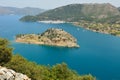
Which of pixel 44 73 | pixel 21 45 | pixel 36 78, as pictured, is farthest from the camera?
pixel 21 45

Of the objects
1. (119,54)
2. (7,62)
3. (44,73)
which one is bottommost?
(119,54)

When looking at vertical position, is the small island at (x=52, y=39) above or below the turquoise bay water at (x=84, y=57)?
above

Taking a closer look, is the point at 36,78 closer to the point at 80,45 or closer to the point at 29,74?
the point at 29,74

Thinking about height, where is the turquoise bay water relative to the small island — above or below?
below

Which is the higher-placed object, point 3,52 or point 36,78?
point 3,52

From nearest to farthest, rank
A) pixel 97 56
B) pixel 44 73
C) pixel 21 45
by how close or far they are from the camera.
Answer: pixel 44 73
pixel 97 56
pixel 21 45

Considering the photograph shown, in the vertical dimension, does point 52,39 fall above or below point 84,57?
above

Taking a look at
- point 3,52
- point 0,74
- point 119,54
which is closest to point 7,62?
point 3,52

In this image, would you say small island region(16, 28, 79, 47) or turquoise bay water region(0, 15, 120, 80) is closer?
turquoise bay water region(0, 15, 120, 80)

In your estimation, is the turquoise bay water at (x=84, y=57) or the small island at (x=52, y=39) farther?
the small island at (x=52, y=39)

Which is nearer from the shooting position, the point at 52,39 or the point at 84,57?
the point at 84,57

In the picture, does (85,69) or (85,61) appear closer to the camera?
(85,69)
